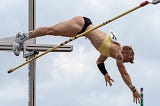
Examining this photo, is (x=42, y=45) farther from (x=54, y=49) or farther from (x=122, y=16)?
(x=122, y=16)

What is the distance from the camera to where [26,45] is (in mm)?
18609

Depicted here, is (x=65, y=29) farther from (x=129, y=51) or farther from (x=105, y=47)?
(x=129, y=51)

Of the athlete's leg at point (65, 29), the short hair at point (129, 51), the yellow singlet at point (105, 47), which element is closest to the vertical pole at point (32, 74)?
the athlete's leg at point (65, 29)

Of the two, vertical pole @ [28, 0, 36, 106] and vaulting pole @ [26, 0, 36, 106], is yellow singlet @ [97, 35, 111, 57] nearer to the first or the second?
vaulting pole @ [26, 0, 36, 106]

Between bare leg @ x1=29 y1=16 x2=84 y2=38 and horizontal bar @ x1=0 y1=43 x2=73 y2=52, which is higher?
horizontal bar @ x1=0 y1=43 x2=73 y2=52

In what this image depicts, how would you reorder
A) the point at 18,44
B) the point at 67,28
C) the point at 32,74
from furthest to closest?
the point at 32,74
the point at 18,44
the point at 67,28

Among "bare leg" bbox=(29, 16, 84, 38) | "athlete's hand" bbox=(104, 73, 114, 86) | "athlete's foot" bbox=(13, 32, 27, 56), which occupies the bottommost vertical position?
"athlete's hand" bbox=(104, 73, 114, 86)

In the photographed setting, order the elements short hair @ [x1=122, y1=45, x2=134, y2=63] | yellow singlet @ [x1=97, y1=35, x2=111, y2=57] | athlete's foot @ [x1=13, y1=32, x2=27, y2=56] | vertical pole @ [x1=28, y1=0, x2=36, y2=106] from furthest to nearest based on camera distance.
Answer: vertical pole @ [x1=28, y1=0, x2=36, y2=106] → athlete's foot @ [x1=13, y1=32, x2=27, y2=56] → yellow singlet @ [x1=97, y1=35, x2=111, y2=57] → short hair @ [x1=122, y1=45, x2=134, y2=63]

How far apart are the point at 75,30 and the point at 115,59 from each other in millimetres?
851

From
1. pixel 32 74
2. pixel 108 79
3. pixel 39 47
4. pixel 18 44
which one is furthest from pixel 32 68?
pixel 108 79

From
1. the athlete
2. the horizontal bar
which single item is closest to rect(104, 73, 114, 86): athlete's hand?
the athlete

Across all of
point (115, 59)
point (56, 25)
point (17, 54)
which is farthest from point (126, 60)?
point (17, 54)

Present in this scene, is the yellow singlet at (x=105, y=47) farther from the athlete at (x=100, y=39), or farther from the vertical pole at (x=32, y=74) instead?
the vertical pole at (x=32, y=74)

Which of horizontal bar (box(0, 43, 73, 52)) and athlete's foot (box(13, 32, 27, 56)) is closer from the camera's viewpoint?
athlete's foot (box(13, 32, 27, 56))
